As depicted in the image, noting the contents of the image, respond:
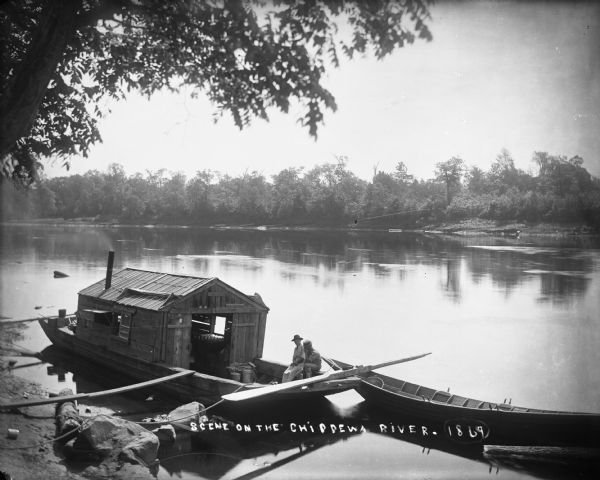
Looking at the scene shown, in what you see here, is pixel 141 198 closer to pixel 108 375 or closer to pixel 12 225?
pixel 108 375

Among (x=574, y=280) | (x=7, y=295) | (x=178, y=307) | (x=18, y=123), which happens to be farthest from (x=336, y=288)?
(x=18, y=123)

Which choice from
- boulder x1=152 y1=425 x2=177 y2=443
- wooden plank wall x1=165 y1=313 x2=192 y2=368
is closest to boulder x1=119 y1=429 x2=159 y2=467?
boulder x1=152 y1=425 x2=177 y2=443

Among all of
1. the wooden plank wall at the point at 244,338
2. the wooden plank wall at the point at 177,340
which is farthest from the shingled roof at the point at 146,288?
the wooden plank wall at the point at 244,338

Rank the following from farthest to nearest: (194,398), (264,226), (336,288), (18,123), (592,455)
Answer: (264,226)
(336,288)
(194,398)
(592,455)
(18,123)

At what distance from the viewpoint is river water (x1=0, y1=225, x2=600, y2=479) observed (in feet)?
34.1

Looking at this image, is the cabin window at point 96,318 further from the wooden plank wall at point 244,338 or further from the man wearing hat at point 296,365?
Result: the man wearing hat at point 296,365

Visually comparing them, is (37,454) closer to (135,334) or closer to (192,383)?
(192,383)

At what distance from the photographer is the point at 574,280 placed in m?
35.8

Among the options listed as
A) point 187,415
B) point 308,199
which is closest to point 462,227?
point 308,199

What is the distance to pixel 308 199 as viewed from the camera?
5797 cm

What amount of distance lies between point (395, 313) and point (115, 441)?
21.3 meters

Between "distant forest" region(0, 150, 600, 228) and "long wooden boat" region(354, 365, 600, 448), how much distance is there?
20.3 meters

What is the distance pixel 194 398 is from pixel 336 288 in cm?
2365

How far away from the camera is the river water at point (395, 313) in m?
10.4
